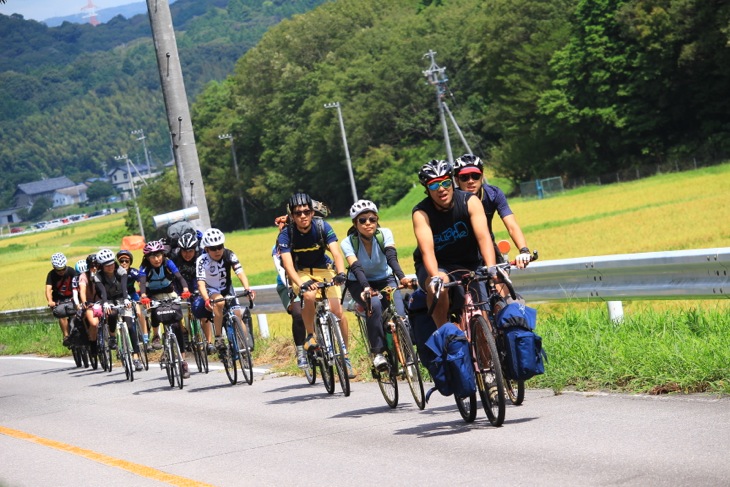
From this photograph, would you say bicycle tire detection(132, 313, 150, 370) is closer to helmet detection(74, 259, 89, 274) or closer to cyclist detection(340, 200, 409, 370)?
helmet detection(74, 259, 89, 274)

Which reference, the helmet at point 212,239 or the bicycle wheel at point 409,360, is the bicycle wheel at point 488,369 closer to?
the bicycle wheel at point 409,360

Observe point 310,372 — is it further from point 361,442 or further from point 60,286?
point 60,286

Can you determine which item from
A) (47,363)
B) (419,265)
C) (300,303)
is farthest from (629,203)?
(419,265)

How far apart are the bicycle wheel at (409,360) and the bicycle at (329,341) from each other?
140 centimetres

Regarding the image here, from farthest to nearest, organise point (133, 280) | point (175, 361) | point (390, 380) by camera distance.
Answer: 1. point (133, 280)
2. point (175, 361)
3. point (390, 380)

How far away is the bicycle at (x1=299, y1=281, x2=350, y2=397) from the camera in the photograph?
11148 mm

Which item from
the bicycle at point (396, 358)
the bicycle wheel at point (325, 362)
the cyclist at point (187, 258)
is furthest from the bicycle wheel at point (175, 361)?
the bicycle at point (396, 358)

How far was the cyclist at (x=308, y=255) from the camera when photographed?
11.4 meters

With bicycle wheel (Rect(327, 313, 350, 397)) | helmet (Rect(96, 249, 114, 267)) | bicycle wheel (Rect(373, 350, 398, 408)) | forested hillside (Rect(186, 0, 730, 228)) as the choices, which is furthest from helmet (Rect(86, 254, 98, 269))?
forested hillside (Rect(186, 0, 730, 228))

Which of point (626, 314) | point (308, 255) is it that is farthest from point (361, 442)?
point (626, 314)

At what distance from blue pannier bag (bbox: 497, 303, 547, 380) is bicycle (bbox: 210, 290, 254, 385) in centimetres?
565

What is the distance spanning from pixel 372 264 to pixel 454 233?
241cm

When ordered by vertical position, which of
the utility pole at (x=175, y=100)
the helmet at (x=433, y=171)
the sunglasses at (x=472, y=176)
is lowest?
the sunglasses at (x=472, y=176)

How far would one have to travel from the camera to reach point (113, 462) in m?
Answer: 8.96
